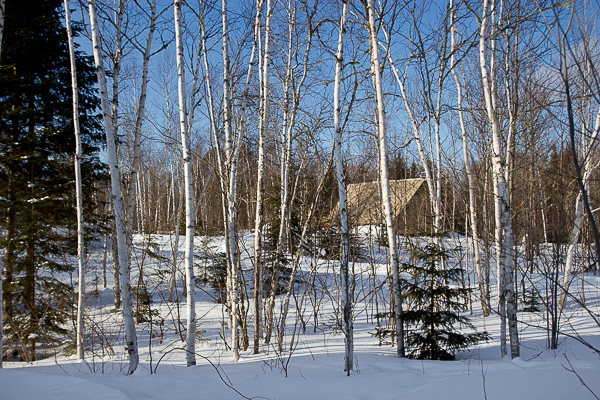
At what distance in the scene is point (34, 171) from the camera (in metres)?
8.20

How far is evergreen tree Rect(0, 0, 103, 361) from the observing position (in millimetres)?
7648

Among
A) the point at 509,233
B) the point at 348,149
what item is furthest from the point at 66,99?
the point at 509,233

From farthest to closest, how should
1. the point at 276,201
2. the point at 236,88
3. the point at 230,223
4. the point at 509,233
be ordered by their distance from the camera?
the point at 276,201
the point at 236,88
the point at 230,223
the point at 509,233

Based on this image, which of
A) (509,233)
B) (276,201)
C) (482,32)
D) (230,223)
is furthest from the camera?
(276,201)

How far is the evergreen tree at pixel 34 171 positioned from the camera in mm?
7648

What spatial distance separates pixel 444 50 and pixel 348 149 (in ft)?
12.2

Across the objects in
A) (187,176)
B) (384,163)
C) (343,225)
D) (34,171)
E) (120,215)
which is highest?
(34,171)

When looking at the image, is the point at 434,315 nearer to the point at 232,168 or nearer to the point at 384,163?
the point at 384,163

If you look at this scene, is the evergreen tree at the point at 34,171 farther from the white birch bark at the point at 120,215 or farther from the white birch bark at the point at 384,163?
the white birch bark at the point at 384,163

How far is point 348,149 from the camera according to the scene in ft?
33.3

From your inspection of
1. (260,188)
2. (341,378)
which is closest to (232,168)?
(260,188)

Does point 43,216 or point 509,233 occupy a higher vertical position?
point 43,216

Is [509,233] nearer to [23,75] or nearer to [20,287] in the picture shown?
[20,287]

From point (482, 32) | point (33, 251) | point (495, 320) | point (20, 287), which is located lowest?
point (495, 320)
